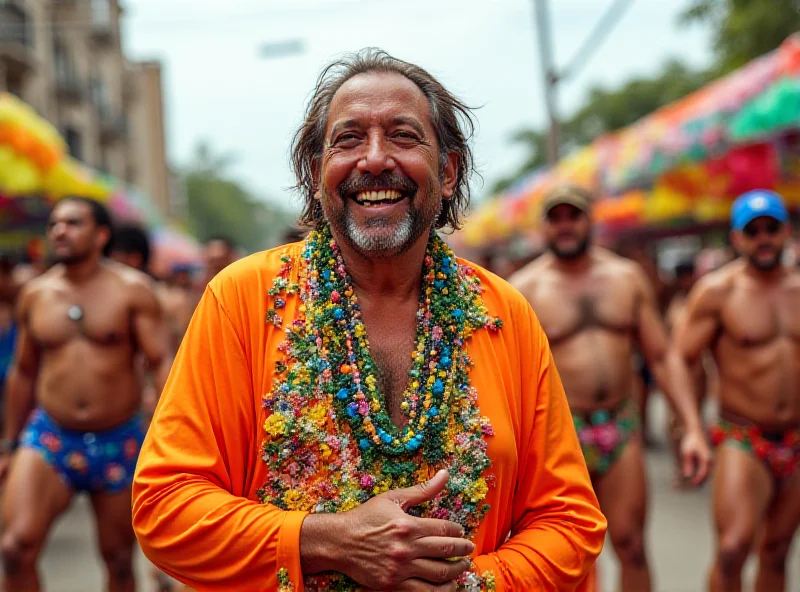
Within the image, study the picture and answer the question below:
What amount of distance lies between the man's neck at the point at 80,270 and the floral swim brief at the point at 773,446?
3370 millimetres

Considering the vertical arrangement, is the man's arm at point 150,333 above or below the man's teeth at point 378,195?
below

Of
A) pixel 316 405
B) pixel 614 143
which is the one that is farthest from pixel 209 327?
pixel 614 143

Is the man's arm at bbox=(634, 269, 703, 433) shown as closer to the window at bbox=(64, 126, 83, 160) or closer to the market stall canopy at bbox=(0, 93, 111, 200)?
the market stall canopy at bbox=(0, 93, 111, 200)

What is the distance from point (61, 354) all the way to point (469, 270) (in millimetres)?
3014

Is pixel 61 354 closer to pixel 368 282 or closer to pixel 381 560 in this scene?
pixel 368 282

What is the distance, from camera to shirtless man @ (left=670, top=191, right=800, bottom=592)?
15.2ft

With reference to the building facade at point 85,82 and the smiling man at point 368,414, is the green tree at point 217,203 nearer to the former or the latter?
the building facade at point 85,82

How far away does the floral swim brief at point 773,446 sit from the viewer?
467 cm

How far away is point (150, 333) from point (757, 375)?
122 inches

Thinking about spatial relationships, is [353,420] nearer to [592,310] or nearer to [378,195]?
[378,195]

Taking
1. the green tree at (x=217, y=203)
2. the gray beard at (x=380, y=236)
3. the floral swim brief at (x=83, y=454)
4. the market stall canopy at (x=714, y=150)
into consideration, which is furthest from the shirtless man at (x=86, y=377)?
the green tree at (x=217, y=203)

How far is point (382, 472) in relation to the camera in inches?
88.6

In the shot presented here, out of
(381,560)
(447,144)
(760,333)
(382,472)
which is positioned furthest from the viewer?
(760,333)

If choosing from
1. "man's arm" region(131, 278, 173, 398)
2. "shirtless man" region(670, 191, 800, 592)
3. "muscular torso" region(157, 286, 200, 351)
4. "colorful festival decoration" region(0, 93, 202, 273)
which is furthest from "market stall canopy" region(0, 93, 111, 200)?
"shirtless man" region(670, 191, 800, 592)
